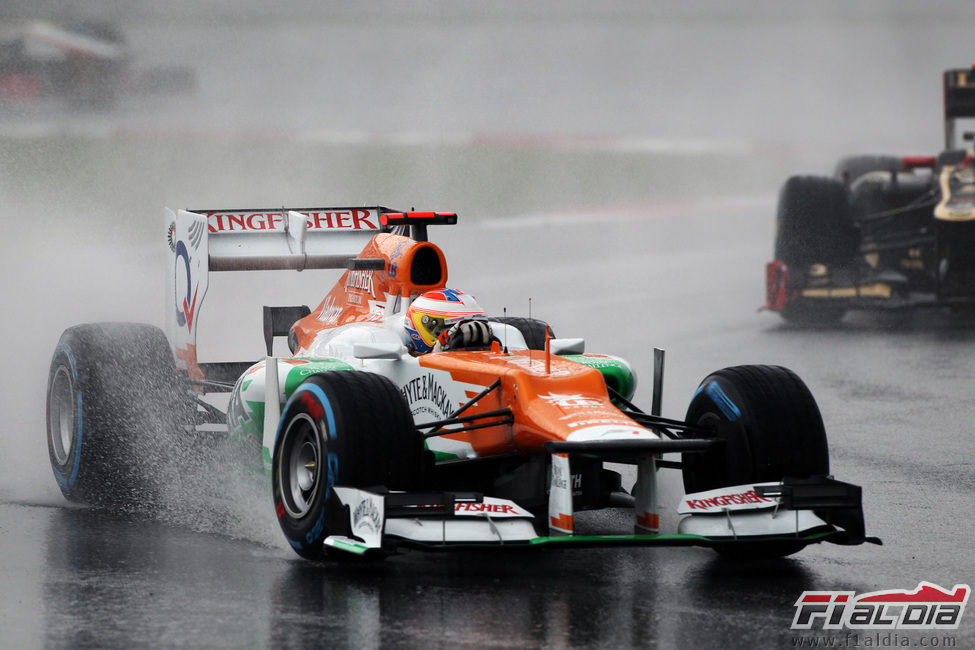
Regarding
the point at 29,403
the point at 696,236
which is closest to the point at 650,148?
the point at 696,236

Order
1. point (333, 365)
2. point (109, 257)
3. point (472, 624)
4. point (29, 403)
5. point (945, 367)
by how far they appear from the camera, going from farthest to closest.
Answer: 1. point (109, 257)
2. point (945, 367)
3. point (29, 403)
4. point (333, 365)
5. point (472, 624)

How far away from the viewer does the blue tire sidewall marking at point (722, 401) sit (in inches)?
296

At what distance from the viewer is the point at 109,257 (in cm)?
1991

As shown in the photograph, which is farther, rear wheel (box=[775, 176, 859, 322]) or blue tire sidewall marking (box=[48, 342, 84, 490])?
rear wheel (box=[775, 176, 859, 322])

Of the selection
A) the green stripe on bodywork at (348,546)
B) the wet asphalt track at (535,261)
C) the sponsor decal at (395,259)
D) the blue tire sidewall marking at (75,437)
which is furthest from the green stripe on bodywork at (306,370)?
the blue tire sidewall marking at (75,437)

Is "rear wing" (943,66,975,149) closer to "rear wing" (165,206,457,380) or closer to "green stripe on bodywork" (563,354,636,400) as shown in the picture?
"rear wing" (165,206,457,380)

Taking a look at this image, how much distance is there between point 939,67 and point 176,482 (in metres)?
28.1

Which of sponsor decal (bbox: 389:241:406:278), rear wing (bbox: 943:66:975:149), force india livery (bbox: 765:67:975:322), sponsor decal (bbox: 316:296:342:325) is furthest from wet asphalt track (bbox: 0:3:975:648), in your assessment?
rear wing (bbox: 943:66:975:149)

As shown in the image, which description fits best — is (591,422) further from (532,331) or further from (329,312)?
(329,312)

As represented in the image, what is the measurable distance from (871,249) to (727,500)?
1273cm

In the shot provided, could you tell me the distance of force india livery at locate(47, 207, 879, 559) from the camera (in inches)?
268

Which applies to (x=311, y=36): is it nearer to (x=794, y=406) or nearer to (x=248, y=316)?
(x=248, y=316)

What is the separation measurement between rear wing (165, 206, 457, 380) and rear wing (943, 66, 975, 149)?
12.7 metres

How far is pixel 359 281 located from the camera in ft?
31.7
